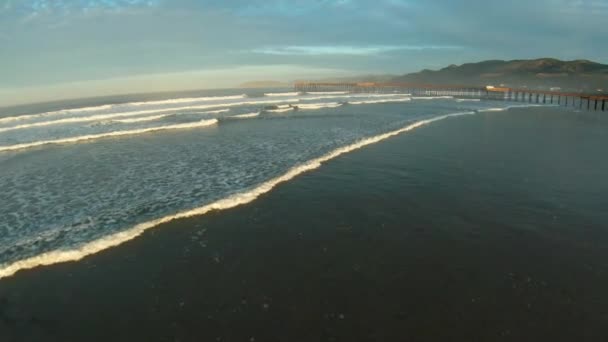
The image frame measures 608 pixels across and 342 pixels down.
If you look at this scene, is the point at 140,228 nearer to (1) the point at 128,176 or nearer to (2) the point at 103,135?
(1) the point at 128,176

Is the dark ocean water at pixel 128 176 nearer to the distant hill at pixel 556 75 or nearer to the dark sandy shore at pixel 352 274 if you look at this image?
the dark sandy shore at pixel 352 274

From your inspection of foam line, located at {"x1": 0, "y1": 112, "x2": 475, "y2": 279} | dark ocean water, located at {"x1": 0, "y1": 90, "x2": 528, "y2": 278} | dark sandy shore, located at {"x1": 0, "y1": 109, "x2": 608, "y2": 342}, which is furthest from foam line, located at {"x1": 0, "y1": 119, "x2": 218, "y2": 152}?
dark sandy shore, located at {"x1": 0, "y1": 109, "x2": 608, "y2": 342}

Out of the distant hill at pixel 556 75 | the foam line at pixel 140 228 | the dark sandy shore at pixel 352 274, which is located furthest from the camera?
the distant hill at pixel 556 75

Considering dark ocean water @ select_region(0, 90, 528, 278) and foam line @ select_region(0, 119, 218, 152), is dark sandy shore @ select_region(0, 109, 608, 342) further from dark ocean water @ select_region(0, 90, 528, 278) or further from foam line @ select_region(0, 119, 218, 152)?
foam line @ select_region(0, 119, 218, 152)

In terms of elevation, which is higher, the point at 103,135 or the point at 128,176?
the point at 103,135

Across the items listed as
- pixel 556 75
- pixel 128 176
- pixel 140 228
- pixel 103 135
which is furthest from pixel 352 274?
pixel 556 75

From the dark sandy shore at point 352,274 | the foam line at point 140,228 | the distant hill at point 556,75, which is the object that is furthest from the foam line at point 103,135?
the distant hill at point 556,75

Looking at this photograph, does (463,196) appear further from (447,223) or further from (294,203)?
(294,203)

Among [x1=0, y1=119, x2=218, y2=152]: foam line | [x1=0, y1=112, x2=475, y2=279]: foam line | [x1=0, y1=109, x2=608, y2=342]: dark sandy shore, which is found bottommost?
[x1=0, y1=109, x2=608, y2=342]: dark sandy shore

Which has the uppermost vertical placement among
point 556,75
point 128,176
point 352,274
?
point 556,75
